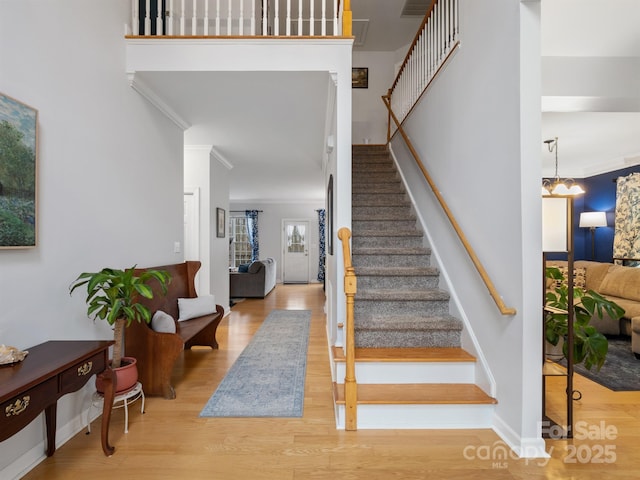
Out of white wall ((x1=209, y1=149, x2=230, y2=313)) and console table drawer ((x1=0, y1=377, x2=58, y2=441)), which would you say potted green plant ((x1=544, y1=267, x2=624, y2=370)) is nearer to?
console table drawer ((x1=0, y1=377, x2=58, y2=441))

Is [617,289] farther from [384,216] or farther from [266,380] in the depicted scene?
[266,380]

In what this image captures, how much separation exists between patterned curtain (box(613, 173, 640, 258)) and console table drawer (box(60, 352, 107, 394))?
6766 mm

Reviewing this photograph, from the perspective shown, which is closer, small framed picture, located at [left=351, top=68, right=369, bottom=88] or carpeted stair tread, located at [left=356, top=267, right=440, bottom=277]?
carpeted stair tread, located at [left=356, top=267, right=440, bottom=277]

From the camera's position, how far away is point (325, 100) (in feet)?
10.6

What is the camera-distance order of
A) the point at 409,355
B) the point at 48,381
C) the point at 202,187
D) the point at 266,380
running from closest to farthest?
the point at 48,381
the point at 409,355
the point at 266,380
the point at 202,187

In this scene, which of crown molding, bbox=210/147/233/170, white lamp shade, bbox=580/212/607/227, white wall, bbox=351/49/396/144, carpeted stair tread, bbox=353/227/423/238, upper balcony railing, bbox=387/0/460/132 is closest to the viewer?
upper balcony railing, bbox=387/0/460/132

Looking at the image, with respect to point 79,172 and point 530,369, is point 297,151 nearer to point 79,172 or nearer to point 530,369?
point 79,172

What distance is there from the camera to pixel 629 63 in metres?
2.75

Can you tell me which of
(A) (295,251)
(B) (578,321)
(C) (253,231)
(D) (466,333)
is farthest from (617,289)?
(C) (253,231)

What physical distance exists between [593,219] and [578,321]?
4.73 metres

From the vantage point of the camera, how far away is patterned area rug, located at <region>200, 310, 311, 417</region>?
2.36 meters

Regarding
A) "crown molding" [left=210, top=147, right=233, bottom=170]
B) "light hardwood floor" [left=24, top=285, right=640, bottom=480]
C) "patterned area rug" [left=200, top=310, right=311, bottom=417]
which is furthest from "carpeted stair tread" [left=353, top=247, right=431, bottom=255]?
"crown molding" [left=210, top=147, right=233, bottom=170]

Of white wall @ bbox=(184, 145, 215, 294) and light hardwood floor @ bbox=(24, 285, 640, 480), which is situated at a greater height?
white wall @ bbox=(184, 145, 215, 294)

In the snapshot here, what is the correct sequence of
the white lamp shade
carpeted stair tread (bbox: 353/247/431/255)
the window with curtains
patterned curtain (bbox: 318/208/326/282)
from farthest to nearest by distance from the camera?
the window with curtains → patterned curtain (bbox: 318/208/326/282) → the white lamp shade → carpeted stair tread (bbox: 353/247/431/255)
